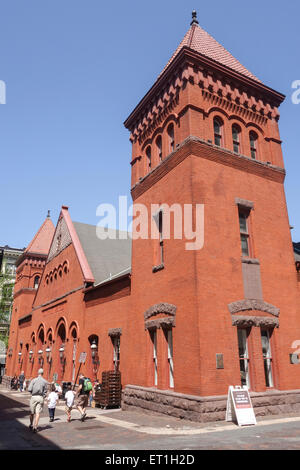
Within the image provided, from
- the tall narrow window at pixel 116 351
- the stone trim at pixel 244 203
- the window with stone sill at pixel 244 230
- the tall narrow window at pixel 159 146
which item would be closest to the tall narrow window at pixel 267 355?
the window with stone sill at pixel 244 230

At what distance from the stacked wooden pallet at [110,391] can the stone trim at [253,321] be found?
7103 mm

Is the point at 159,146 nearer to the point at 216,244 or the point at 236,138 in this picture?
the point at 236,138

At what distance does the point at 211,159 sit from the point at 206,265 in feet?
16.1

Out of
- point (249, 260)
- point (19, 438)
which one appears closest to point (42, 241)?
point (249, 260)

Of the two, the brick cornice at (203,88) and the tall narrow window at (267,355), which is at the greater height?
the brick cornice at (203,88)

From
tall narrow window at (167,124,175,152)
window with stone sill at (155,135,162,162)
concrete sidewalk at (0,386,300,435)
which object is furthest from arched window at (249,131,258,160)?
concrete sidewalk at (0,386,300,435)

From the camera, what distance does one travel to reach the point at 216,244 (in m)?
14.0

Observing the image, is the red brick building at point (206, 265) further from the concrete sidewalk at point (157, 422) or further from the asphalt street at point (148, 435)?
the asphalt street at point (148, 435)

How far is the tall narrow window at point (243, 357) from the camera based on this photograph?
13383 millimetres

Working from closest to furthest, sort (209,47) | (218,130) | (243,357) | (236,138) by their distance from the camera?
1. (243,357)
2. (218,130)
3. (236,138)
4. (209,47)

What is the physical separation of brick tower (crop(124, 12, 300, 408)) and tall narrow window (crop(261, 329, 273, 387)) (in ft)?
0.13

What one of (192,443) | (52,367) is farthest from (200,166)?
(52,367)

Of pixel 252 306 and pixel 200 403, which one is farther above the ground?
pixel 252 306

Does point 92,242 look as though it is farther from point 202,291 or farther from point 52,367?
point 202,291
